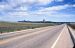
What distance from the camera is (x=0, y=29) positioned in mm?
46281
